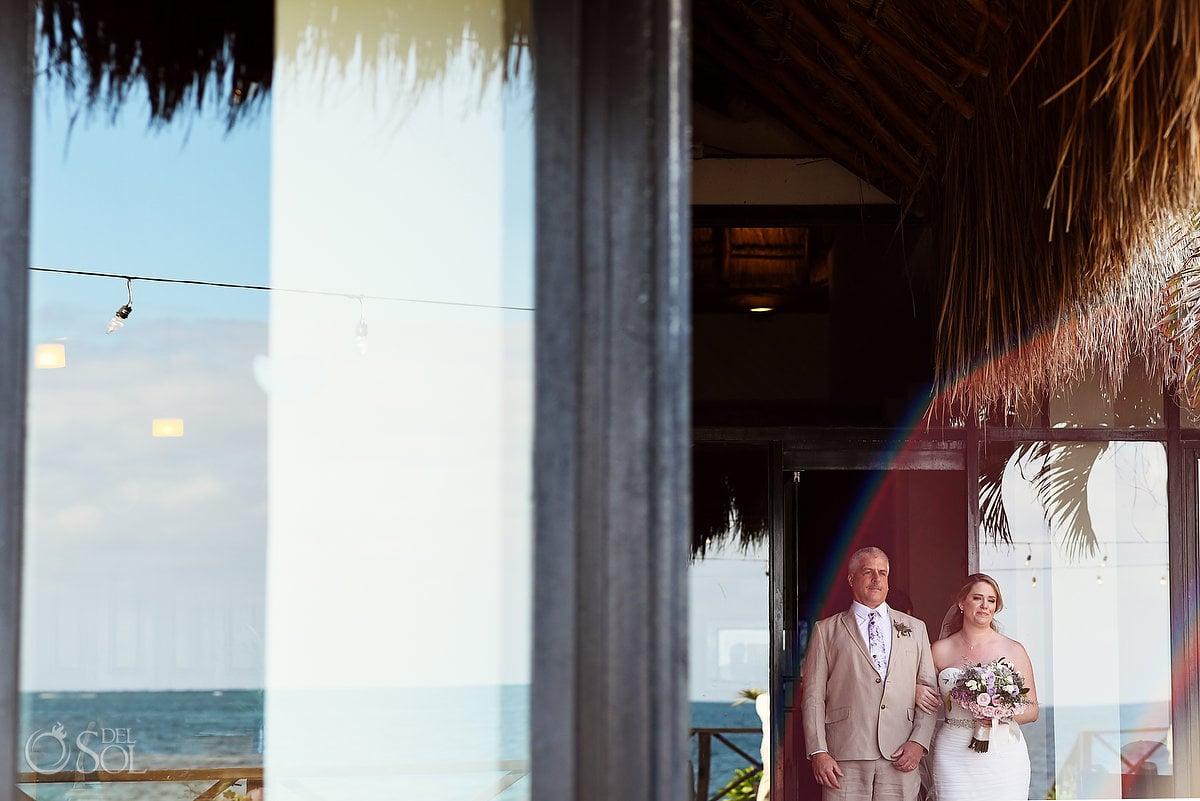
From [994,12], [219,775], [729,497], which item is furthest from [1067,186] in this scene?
[729,497]

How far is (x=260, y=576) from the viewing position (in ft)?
7.00

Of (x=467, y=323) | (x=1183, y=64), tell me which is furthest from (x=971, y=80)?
(x=467, y=323)

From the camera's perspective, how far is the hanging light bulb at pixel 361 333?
1792 millimetres

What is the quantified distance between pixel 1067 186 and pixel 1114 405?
337 cm

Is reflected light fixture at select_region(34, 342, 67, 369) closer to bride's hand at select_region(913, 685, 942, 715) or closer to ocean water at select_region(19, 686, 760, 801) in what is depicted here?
ocean water at select_region(19, 686, 760, 801)

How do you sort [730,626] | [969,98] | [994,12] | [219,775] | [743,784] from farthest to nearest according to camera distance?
[743,784] < [730,626] < [219,775] < [969,98] < [994,12]

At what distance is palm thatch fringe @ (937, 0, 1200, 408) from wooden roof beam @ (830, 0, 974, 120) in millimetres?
79

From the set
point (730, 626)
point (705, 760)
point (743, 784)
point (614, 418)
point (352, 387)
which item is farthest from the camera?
point (743, 784)

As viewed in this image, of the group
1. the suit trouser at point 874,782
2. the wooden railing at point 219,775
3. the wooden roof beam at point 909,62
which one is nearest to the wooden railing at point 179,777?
the wooden railing at point 219,775

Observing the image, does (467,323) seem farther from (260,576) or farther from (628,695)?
(260,576)

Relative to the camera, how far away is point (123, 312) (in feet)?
15.2

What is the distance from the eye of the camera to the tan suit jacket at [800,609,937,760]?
491 cm

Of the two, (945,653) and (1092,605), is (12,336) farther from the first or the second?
(1092,605)

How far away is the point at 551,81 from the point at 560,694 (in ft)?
1.88
